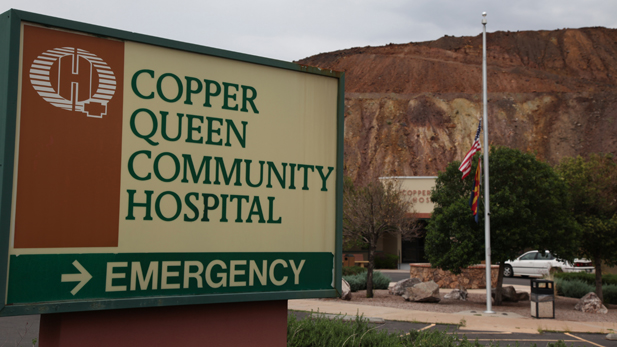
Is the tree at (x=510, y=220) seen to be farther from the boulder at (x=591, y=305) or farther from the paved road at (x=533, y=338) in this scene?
the paved road at (x=533, y=338)

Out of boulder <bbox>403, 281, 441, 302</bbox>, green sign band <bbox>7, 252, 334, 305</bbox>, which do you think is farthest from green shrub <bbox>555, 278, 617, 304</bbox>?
green sign band <bbox>7, 252, 334, 305</bbox>

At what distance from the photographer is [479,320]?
41.5 ft

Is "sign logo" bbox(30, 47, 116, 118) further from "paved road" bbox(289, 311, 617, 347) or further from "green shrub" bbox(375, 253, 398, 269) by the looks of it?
"green shrub" bbox(375, 253, 398, 269)

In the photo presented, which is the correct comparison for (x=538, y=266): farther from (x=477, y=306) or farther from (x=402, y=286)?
(x=477, y=306)

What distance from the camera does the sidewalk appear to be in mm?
11430

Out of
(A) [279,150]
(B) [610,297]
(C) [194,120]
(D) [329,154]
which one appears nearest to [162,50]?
(C) [194,120]

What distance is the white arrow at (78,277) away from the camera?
11.1ft

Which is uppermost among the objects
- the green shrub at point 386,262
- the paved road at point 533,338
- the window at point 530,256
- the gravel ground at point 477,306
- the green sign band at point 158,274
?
the green sign band at point 158,274

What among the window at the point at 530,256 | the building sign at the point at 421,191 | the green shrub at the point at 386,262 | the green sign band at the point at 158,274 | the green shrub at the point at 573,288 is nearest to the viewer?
the green sign band at the point at 158,274

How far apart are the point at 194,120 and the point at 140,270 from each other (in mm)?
1119

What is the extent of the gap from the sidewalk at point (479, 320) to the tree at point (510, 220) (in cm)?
199

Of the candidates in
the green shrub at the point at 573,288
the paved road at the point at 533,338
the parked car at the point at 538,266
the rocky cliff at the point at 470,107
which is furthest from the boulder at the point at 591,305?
the rocky cliff at the point at 470,107

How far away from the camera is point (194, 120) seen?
12.8ft

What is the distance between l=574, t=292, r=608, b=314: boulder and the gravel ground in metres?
0.19
